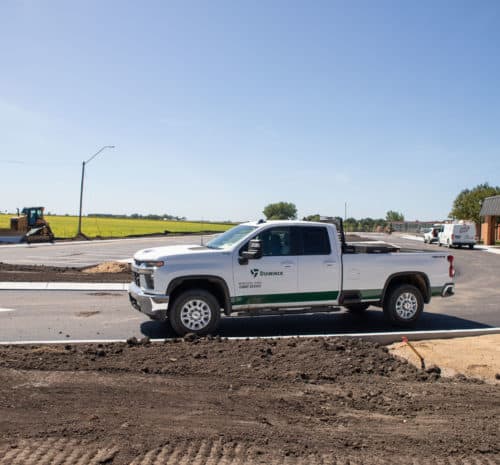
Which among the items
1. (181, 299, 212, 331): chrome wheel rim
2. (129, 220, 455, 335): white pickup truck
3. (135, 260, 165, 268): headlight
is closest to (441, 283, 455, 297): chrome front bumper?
(129, 220, 455, 335): white pickup truck

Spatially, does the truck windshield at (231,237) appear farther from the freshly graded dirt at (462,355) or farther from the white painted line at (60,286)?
the white painted line at (60,286)

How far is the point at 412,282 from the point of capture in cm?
1054

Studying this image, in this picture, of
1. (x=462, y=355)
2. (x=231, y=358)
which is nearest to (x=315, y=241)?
(x=462, y=355)

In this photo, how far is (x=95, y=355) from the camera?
23.0 ft

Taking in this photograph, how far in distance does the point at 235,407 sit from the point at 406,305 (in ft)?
18.9

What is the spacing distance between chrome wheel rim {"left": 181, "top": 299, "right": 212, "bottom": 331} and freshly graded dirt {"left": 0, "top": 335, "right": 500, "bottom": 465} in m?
1.31

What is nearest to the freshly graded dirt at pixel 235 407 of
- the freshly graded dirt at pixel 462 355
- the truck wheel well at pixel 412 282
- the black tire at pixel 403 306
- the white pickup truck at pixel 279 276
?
the freshly graded dirt at pixel 462 355

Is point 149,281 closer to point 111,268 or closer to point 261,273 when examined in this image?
point 261,273

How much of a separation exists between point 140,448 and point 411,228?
12235cm

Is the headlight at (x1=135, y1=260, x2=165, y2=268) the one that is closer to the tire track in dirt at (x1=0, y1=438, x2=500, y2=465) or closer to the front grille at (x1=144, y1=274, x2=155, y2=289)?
the front grille at (x1=144, y1=274, x2=155, y2=289)

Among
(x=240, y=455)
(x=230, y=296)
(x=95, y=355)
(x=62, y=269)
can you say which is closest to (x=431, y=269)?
(x=230, y=296)

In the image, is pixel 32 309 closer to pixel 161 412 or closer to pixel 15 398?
pixel 15 398

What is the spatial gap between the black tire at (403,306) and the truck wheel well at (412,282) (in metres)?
0.09

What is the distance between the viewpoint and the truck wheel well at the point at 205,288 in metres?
9.02
